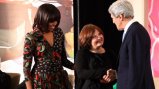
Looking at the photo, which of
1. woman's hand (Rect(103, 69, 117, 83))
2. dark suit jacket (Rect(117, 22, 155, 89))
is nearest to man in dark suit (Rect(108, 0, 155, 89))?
dark suit jacket (Rect(117, 22, 155, 89))

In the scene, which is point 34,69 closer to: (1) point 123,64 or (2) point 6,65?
(1) point 123,64

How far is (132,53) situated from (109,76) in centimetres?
45

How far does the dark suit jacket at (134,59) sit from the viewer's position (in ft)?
7.89

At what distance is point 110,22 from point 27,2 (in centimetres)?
103

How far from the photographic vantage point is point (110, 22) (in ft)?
14.3

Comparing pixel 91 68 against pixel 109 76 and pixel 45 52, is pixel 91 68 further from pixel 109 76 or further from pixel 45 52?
pixel 45 52

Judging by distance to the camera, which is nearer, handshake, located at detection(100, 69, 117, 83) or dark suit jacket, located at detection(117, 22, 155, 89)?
dark suit jacket, located at detection(117, 22, 155, 89)

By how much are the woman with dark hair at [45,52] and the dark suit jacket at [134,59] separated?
0.56 m

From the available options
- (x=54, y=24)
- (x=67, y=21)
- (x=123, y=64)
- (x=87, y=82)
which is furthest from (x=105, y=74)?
(x=67, y=21)

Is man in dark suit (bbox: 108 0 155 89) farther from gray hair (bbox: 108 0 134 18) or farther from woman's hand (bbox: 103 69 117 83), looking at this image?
woman's hand (bbox: 103 69 117 83)

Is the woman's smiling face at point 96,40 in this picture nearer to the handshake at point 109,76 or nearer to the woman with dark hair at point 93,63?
the woman with dark hair at point 93,63

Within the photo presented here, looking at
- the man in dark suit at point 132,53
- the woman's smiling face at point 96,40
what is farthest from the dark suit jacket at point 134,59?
the woman's smiling face at point 96,40

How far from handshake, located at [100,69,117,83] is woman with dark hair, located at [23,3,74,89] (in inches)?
12.2

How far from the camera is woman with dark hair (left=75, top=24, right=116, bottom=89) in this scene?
2801 mm
